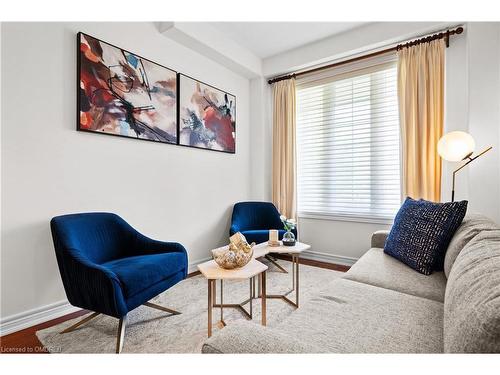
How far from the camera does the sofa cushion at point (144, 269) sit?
1625mm

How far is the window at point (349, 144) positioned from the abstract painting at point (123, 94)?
6.25 ft

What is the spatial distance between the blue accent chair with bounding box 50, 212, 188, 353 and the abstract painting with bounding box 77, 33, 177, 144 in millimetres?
834

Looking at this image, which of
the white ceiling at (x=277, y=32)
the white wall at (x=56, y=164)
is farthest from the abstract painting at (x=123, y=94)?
the white ceiling at (x=277, y=32)

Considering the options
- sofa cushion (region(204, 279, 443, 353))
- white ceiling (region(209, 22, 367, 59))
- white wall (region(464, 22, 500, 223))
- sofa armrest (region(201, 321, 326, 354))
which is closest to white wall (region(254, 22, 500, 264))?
white wall (region(464, 22, 500, 223))

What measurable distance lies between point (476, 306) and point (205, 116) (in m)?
3.09

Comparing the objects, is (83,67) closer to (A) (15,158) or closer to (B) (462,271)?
(A) (15,158)

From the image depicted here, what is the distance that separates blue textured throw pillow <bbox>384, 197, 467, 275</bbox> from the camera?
1.64 metres

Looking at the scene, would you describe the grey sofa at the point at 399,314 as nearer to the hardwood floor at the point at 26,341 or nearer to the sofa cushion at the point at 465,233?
the sofa cushion at the point at 465,233

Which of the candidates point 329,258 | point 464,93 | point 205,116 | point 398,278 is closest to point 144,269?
point 398,278

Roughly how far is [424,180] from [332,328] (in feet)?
8.00

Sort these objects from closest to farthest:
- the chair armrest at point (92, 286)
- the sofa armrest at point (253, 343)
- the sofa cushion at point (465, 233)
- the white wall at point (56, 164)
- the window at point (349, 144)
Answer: the sofa armrest at point (253, 343), the sofa cushion at point (465, 233), the chair armrest at point (92, 286), the white wall at point (56, 164), the window at point (349, 144)

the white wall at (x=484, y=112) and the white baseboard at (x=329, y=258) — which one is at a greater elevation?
the white wall at (x=484, y=112)

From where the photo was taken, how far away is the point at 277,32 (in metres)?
3.22

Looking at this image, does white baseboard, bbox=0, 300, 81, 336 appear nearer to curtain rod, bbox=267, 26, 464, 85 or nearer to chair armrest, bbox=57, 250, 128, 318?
chair armrest, bbox=57, 250, 128, 318
